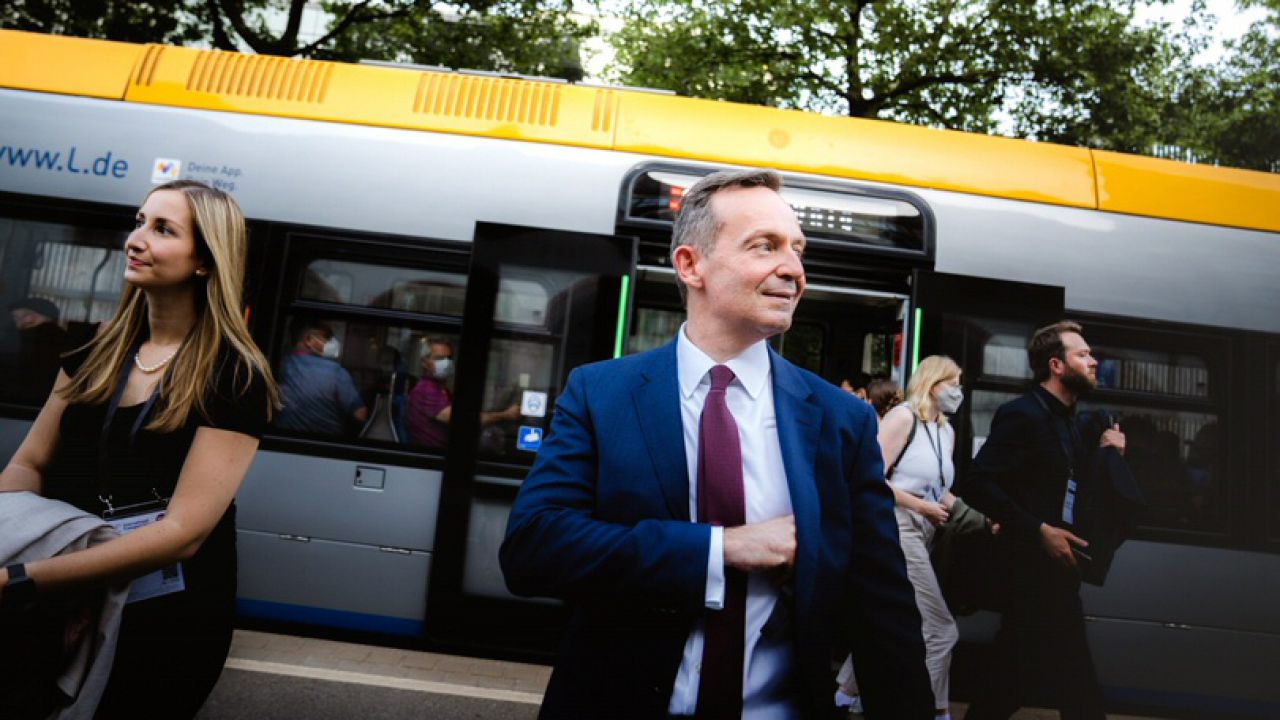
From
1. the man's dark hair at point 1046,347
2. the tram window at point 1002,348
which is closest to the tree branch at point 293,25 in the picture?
the tram window at point 1002,348

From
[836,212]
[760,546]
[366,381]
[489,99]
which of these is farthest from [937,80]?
[760,546]

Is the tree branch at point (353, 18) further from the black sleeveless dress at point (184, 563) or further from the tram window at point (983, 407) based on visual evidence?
the black sleeveless dress at point (184, 563)

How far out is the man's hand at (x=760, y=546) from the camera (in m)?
1.33

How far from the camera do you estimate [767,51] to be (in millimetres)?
12570

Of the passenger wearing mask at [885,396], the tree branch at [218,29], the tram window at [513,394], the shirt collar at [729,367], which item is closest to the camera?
the shirt collar at [729,367]

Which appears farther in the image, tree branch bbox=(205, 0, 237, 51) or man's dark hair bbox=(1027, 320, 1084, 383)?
tree branch bbox=(205, 0, 237, 51)

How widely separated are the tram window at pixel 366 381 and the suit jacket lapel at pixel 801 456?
3005 mm

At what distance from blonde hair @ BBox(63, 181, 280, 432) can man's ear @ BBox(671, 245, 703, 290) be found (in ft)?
3.08

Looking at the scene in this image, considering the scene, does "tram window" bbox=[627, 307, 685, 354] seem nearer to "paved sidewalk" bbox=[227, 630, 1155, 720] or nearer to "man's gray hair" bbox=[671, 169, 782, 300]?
"paved sidewalk" bbox=[227, 630, 1155, 720]

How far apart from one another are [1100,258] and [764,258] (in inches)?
146

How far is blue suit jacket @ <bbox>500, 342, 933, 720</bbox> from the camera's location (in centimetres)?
133

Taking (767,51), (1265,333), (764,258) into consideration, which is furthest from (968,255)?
(767,51)

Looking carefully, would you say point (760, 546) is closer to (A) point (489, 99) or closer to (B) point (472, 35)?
(A) point (489, 99)

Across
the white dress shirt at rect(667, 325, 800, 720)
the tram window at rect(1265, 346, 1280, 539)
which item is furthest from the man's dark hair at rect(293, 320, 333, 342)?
the tram window at rect(1265, 346, 1280, 539)
